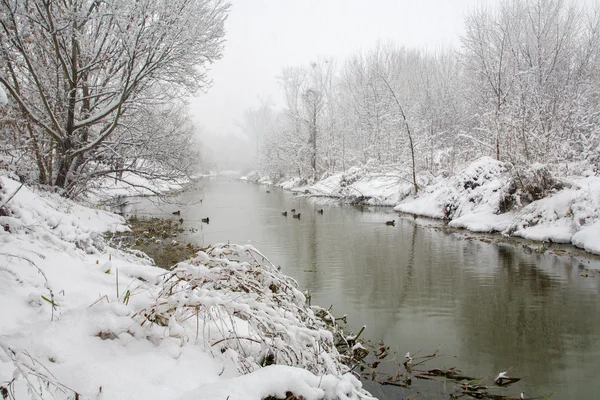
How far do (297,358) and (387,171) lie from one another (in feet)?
66.9

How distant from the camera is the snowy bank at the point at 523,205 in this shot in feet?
33.8

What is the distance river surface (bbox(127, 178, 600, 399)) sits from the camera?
4.45 meters

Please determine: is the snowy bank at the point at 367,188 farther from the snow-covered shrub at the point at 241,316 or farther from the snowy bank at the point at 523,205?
the snow-covered shrub at the point at 241,316

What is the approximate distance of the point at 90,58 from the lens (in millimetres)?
8742

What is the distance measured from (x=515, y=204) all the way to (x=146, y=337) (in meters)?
13.4

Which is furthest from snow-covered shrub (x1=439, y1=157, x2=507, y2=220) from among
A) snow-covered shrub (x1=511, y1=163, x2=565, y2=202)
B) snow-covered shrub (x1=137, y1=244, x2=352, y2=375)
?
snow-covered shrub (x1=137, y1=244, x2=352, y2=375)

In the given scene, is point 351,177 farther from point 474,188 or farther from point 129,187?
point 129,187

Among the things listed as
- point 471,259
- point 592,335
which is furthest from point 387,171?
point 592,335

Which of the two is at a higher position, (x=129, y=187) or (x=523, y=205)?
(x=129, y=187)

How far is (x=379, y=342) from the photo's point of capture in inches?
195

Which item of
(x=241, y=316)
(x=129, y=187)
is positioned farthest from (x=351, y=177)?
(x=241, y=316)

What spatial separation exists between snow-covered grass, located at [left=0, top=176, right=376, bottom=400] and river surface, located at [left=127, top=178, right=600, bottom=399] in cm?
140

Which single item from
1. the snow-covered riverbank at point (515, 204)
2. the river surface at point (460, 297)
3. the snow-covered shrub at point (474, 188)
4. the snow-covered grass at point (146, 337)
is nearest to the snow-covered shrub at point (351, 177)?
the snow-covered riverbank at point (515, 204)

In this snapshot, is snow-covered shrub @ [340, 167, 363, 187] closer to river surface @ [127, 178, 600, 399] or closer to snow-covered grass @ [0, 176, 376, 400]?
river surface @ [127, 178, 600, 399]
